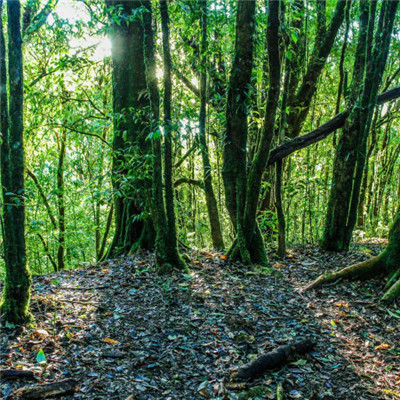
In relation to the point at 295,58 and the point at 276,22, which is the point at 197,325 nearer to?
the point at 276,22

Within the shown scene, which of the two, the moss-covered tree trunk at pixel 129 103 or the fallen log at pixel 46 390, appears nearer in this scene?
the fallen log at pixel 46 390

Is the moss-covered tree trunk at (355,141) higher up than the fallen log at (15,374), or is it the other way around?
the moss-covered tree trunk at (355,141)

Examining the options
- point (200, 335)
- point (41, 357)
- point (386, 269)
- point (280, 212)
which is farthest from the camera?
point (280, 212)

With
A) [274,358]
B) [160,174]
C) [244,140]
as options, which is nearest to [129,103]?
[160,174]

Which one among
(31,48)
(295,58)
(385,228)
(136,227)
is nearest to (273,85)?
(295,58)

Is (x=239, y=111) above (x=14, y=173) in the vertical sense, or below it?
above

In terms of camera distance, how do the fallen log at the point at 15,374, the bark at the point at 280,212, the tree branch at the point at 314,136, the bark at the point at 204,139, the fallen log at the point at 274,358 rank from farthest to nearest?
the tree branch at the point at 314,136
the bark at the point at 280,212
the bark at the point at 204,139
the fallen log at the point at 274,358
the fallen log at the point at 15,374

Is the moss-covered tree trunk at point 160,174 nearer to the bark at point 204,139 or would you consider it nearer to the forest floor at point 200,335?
the forest floor at point 200,335

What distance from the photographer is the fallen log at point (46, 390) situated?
277 centimetres

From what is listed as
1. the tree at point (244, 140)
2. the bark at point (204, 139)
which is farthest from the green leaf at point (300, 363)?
the bark at point (204, 139)

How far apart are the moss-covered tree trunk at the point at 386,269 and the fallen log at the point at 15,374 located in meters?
3.95

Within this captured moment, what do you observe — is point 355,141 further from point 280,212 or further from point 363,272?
point 363,272

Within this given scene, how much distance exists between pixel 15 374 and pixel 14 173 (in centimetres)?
194

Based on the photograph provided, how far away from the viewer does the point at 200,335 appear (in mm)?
4031
